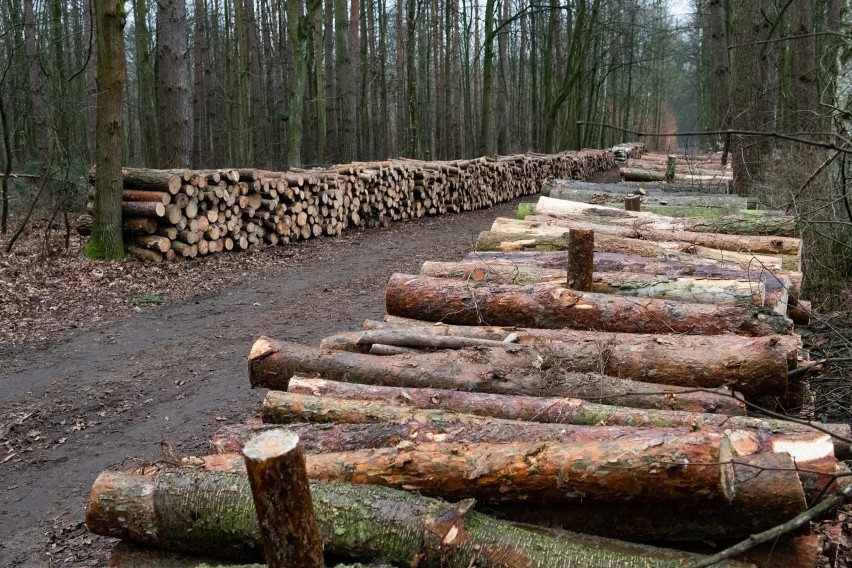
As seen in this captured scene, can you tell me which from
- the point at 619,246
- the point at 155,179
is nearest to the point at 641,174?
the point at 155,179

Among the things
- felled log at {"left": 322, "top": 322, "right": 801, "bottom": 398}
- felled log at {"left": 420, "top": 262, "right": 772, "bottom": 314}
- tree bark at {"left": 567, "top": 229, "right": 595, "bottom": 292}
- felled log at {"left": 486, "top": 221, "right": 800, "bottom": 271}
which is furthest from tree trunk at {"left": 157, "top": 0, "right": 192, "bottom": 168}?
felled log at {"left": 322, "top": 322, "right": 801, "bottom": 398}

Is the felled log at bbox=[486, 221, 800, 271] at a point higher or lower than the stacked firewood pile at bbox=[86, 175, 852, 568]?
higher

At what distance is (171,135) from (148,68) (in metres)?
10.5

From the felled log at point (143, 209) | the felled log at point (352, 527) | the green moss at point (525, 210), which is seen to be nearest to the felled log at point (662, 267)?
the green moss at point (525, 210)

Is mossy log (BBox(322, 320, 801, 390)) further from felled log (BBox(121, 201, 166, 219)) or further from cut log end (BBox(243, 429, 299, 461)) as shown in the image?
felled log (BBox(121, 201, 166, 219))

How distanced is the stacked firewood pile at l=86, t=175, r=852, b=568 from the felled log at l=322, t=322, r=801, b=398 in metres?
0.01

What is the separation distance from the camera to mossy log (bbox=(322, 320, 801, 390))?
3.35 m

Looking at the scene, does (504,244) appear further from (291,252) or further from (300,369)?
(291,252)

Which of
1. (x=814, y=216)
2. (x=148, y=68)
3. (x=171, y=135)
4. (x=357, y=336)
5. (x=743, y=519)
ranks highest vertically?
(x=148, y=68)

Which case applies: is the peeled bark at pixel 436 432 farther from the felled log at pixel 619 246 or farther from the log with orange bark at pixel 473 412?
the felled log at pixel 619 246

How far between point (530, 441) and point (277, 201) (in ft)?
33.4

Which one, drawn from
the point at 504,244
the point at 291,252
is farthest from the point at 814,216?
the point at 291,252

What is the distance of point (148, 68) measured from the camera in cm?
2181

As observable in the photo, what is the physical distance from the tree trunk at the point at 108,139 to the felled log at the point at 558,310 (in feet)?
22.8
